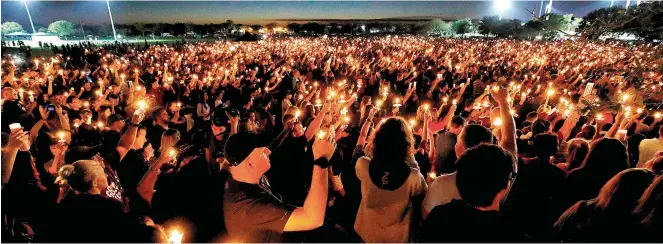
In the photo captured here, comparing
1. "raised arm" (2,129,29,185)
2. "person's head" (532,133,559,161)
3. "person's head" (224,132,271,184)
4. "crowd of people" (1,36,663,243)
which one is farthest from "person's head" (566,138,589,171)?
"raised arm" (2,129,29,185)

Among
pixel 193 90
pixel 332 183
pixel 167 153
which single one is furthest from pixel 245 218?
pixel 193 90

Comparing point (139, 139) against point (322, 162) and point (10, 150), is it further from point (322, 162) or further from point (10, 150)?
point (322, 162)

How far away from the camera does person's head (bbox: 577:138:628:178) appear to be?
114 inches

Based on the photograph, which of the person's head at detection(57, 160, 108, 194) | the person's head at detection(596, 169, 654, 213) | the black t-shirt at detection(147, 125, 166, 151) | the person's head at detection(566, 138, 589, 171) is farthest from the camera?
the black t-shirt at detection(147, 125, 166, 151)

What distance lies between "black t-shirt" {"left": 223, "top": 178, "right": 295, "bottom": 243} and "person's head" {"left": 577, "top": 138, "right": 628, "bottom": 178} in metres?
2.78

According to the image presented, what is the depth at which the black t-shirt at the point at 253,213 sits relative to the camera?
1.78 meters

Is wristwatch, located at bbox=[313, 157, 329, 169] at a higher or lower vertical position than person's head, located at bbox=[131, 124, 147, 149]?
→ higher

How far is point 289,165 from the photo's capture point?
454 centimetres

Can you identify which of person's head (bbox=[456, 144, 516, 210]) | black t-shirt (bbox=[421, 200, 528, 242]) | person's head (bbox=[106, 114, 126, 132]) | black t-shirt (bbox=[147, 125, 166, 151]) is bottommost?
black t-shirt (bbox=[147, 125, 166, 151])

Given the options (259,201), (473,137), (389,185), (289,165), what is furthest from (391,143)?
(289,165)

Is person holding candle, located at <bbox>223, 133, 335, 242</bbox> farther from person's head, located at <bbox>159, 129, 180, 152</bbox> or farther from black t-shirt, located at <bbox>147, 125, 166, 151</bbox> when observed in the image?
black t-shirt, located at <bbox>147, 125, 166, 151</bbox>

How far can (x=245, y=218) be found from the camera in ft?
5.99

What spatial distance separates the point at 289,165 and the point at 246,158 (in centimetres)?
266

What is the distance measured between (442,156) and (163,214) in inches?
117
